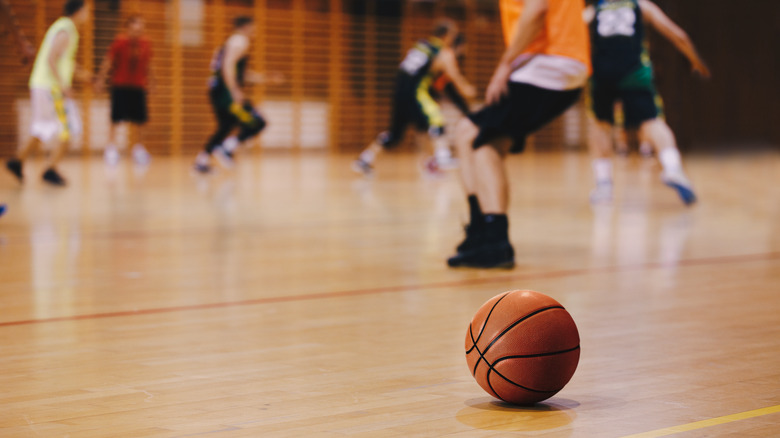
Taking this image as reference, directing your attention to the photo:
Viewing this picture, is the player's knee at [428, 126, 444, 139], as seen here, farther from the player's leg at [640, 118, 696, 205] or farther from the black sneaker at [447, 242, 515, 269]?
the black sneaker at [447, 242, 515, 269]

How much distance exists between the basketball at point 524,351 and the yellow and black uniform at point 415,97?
35.7 feet

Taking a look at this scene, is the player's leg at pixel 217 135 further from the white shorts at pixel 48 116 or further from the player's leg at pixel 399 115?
the white shorts at pixel 48 116

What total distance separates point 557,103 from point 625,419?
3255mm

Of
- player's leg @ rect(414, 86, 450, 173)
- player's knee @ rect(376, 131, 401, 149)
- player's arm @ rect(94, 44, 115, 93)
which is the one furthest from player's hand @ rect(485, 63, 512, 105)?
player's arm @ rect(94, 44, 115, 93)

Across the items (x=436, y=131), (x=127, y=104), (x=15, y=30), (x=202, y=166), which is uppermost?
(x=15, y=30)

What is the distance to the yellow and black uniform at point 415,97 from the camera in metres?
14.0

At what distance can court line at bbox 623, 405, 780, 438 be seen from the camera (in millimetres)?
2643

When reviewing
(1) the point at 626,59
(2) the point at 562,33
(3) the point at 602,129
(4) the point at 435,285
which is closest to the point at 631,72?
(1) the point at 626,59

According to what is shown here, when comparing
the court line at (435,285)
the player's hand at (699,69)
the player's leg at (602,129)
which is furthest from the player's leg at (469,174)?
the player's leg at (602,129)

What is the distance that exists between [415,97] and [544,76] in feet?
27.5

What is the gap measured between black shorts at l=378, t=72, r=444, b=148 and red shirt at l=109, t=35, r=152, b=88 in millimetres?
4422

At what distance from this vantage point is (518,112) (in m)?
5.77

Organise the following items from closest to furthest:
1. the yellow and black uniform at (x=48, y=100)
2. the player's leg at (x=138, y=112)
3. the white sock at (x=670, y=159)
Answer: the white sock at (x=670, y=159) → the yellow and black uniform at (x=48, y=100) → the player's leg at (x=138, y=112)

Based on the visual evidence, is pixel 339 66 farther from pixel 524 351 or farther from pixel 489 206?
pixel 524 351
